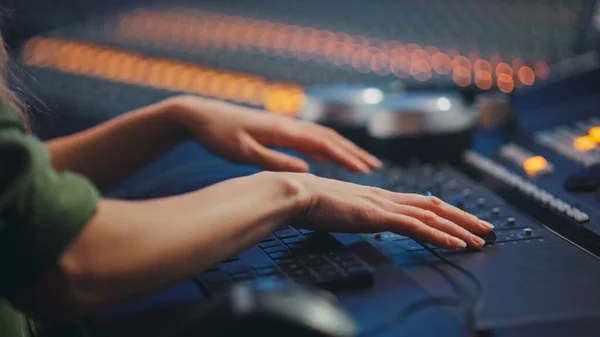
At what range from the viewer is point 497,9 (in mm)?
1469

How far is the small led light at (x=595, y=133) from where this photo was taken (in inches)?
40.6

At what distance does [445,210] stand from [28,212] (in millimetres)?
425

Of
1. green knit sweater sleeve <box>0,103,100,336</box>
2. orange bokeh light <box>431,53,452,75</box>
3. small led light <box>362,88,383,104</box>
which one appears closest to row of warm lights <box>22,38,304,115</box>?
small led light <box>362,88,383,104</box>

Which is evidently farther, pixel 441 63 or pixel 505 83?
pixel 441 63

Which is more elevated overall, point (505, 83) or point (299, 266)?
point (505, 83)

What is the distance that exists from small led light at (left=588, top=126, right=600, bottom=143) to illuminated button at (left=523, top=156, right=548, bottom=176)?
3.0 inches

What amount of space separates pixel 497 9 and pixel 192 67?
2.10 feet

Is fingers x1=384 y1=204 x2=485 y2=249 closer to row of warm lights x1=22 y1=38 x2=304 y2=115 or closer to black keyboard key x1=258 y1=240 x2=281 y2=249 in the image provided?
black keyboard key x1=258 y1=240 x2=281 y2=249

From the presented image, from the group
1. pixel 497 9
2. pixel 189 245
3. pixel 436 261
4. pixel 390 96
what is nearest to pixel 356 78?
pixel 390 96

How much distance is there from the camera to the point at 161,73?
4.96ft

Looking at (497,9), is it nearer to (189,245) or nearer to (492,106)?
(492,106)

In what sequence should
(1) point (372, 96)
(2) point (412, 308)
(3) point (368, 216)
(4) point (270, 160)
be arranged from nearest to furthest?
(2) point (412, 308), (3) point (368, 216), (4) point (270, 160), (1) point (372, 96)

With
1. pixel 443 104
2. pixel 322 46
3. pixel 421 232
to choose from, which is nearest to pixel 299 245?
pixel 421 232

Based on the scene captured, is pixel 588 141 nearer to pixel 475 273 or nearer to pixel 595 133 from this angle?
pixel 595 133
